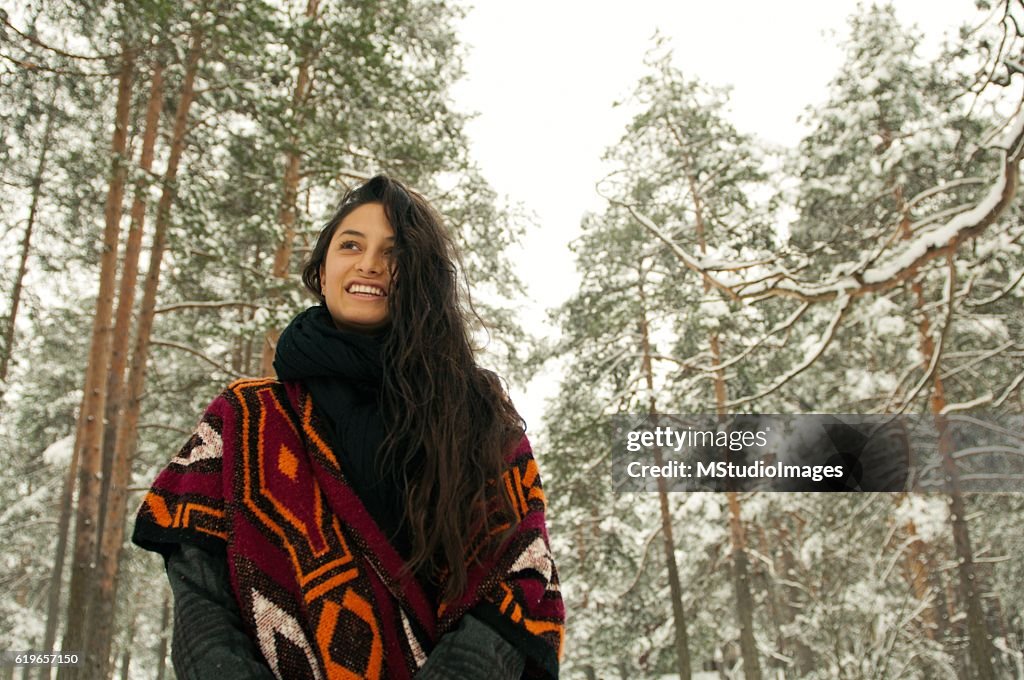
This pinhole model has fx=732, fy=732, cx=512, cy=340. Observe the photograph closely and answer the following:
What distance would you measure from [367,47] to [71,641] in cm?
689

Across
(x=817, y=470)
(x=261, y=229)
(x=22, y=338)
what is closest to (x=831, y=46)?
(x=817, y=470)

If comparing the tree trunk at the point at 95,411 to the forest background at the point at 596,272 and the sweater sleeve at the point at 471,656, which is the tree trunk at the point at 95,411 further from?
the sweater sleeve at the point at 471,656

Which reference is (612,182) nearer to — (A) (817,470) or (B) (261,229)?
(A) (817,470)

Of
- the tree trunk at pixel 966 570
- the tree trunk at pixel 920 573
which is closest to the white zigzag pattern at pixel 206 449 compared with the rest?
the tree trunk at pixel 966 570

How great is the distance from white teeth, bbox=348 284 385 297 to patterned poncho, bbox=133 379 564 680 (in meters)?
0.33

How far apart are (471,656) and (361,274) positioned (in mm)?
843

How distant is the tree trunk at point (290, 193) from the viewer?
8078 millimetres

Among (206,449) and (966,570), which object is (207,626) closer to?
(206,449)

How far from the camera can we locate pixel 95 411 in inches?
319

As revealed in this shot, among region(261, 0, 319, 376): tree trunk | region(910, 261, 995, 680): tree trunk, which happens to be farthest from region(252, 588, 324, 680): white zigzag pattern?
region(910, 261, 995, 680): tree trunk

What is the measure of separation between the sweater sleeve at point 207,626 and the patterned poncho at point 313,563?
1.0 inches

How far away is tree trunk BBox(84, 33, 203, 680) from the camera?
7613 mm

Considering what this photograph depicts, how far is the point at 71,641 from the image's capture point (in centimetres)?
740

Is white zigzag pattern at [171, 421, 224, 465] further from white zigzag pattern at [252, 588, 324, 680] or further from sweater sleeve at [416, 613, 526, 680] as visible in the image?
sweater sleeve at [416, 613, 526, 680]
